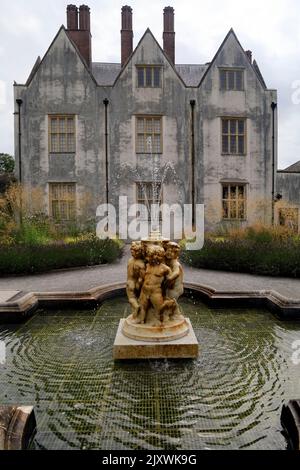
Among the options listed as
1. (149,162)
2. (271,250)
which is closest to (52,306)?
(271,250)

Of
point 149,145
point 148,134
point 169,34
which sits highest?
point 169,34

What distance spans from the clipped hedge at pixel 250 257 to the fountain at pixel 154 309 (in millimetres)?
6784

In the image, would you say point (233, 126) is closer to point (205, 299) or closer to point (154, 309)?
point (205, 299)

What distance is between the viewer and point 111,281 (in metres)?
10.2

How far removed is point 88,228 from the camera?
19.5 metres

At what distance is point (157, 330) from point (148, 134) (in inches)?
671

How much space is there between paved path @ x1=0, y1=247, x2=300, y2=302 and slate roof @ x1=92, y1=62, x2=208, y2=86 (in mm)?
16410

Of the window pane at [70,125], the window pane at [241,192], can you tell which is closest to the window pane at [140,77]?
the window pane at [70,125]

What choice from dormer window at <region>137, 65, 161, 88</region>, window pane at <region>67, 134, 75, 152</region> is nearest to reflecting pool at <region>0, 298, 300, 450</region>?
window pane at <region>67, 134, 75, 152</region>

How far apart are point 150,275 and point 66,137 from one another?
1721 centimetres

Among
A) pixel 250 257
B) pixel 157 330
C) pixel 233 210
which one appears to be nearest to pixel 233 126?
pixel 233 210

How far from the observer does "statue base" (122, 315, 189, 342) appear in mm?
5371

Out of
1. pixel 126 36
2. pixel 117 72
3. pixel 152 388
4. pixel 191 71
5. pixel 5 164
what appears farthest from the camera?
pixel 5 164

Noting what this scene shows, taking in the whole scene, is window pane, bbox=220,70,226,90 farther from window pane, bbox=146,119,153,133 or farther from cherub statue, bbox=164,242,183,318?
cherub statue, bbox=164,242,183,318
